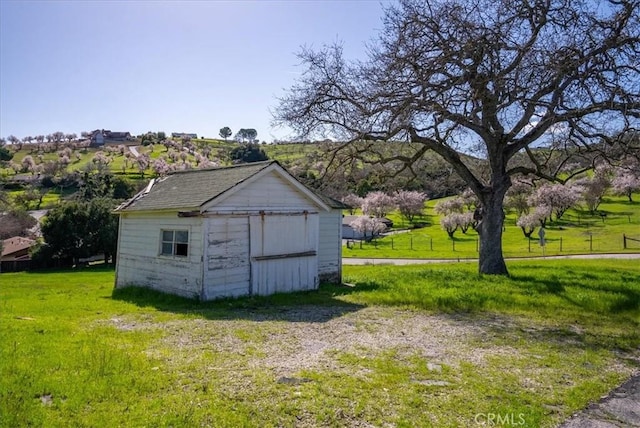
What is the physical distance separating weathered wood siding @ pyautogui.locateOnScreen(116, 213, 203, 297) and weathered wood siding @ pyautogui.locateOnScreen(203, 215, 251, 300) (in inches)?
11.3

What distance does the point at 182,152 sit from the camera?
133 metres

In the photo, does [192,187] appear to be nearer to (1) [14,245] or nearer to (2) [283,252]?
(2) [283,252]

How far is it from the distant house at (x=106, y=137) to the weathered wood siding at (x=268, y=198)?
172 metres

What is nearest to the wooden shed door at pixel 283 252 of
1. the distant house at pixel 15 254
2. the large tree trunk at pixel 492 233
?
the large tree trunk at pixel 492 233

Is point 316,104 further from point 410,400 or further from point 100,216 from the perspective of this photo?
point 100,216

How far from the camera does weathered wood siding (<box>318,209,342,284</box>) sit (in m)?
17.5

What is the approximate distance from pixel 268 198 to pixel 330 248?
4651 mm

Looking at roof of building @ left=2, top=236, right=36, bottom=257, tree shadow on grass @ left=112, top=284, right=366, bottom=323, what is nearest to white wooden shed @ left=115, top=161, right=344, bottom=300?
tree shadow on grass @ left=112, top=284, right=366, bottom=323

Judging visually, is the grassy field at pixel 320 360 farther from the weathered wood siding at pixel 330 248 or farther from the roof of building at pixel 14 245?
the roof of building at pixel 14 245

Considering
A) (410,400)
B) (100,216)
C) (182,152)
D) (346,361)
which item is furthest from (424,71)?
(182,152)

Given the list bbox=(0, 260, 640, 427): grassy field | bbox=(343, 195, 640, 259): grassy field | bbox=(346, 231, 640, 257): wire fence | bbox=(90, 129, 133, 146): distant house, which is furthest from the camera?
bbox=(90, 129, 133, 146): distant house

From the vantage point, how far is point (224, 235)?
1292cm

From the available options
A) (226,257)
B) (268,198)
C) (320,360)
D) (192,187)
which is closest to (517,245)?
(268,198)

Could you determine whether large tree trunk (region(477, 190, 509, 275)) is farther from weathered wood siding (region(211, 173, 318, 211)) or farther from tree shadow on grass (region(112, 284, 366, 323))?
weathered wood siding (region(211, 173, 318, 211))
